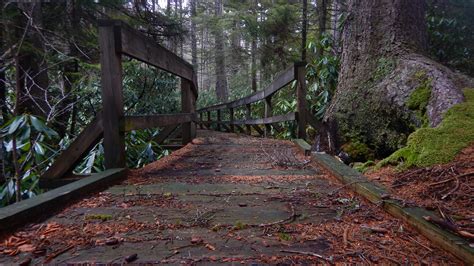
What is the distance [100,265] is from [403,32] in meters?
3.60

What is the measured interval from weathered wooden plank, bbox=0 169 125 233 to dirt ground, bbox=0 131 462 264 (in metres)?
0.05

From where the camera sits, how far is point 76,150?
2.36 m

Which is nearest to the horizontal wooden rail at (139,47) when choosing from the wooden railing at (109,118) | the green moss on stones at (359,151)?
the wooden railing at (109,118)

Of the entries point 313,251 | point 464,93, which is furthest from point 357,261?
point 464,93

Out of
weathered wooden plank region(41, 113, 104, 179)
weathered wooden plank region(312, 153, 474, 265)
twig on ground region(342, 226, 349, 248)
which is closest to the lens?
weathered wooden plank region(312, 153, 474, 265)

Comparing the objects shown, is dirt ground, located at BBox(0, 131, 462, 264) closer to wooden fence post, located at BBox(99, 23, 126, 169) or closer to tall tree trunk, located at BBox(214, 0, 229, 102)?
wooden fence post, located at BBox(99, 23, 126, 169)

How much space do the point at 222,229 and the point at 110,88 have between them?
154 centimetres

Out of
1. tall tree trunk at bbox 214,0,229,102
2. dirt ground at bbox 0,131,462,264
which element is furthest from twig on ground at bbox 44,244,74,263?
tall tree trunk at bbox 214,0,229,102

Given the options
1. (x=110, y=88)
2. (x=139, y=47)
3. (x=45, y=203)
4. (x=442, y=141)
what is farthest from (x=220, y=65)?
(x=45, y=203)

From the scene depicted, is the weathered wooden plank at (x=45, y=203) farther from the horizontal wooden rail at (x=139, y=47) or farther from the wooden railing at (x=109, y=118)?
the horizontal wooden rail at (x=139, y=47)

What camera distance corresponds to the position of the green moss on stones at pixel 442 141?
2.07 meters

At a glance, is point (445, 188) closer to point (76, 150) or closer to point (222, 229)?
point (222, 229)

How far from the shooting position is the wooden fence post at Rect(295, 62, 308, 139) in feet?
14.3

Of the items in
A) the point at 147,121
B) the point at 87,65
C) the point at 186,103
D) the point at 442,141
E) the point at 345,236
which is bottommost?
the point at 345,236
